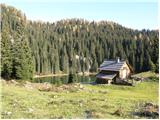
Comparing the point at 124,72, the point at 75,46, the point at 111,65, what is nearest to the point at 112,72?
the point at 111,65

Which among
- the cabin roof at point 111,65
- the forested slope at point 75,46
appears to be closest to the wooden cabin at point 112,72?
the cabin roof at point 111,65

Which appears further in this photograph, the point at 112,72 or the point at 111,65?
the point at 111,65

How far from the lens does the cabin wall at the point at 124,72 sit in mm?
48141

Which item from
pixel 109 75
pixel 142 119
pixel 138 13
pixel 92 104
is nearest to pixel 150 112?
pixel 142 119

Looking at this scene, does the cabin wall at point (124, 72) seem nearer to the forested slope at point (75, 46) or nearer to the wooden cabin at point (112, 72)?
the wooden cabin at point (112, 72)

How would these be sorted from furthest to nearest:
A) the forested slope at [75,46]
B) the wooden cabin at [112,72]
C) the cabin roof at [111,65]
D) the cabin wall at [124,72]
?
the forested slope at [75,46], the cabin wall at [124,72], the cabin roof at [111,65], the wooden cabin at [112,72]

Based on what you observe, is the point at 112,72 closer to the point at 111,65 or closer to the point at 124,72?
the point at 111,65

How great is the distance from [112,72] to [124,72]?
2.42m

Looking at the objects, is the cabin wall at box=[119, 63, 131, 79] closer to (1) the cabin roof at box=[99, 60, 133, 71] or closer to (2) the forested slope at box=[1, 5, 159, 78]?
(1) the cabin roof at box=[99, 60, 133, 71]

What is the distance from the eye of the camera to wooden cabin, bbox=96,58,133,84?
46.4 metres

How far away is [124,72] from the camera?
49.3 m

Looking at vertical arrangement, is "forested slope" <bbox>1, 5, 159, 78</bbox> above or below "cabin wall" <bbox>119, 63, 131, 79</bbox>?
above

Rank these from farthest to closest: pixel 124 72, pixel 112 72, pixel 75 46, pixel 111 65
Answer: pixel 75 46 → pixel 124 72 → pixel 111 65 → pixel 112 72

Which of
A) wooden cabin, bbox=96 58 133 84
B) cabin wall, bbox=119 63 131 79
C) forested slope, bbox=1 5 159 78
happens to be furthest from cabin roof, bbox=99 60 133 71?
forested slope, bbox=1 5 159 78
